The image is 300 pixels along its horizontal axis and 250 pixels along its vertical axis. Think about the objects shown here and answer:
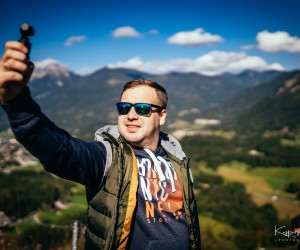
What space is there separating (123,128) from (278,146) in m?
124

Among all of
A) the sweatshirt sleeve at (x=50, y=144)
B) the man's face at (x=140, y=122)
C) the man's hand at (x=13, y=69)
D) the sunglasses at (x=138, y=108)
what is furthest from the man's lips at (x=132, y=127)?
the man's hand at (x=13, y=69)

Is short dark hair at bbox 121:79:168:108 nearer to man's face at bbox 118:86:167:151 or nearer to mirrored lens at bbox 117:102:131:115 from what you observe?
man's face at bbox 118:86:167:151

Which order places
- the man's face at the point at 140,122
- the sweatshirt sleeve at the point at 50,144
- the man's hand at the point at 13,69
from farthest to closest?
the man's face at the point at 140,122 → the sweatshirt sleeve at the point at 50,144 → the man's hand at the point at 13,69

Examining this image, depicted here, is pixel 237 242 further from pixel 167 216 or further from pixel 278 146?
pixel 278 146

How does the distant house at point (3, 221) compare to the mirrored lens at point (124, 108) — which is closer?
the mirrored lens at point (124, 108)

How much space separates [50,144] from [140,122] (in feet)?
3.88

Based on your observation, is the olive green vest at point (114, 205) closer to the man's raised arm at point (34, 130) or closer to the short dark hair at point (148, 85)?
the man's raised arm at point (34, 130)

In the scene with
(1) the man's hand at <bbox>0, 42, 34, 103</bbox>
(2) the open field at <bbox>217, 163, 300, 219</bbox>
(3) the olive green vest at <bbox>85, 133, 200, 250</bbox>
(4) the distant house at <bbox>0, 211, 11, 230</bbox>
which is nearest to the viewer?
(1) the man's hand at <bbox>0, 42, 34, 103</bbox>

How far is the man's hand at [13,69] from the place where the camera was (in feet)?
3.83

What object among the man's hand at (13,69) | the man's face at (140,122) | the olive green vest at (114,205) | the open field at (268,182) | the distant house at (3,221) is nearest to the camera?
the man's hand at (13,69)

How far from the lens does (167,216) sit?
2.25 m

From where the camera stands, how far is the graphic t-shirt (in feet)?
6.84

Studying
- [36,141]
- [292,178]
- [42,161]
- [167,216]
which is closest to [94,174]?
[42,161]

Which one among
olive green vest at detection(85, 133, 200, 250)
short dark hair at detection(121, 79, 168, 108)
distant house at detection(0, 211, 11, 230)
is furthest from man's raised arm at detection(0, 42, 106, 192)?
distant house at detection(0, 211, 11, 230)
